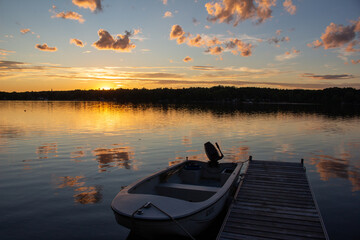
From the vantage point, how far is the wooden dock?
25.0ft

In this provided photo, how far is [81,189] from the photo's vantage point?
43.0 ft

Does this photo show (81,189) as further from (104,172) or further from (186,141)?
(186,141)

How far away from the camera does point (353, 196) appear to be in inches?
503

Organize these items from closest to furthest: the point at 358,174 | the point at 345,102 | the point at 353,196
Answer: the point at 353,196 < the point at 358,174 < the point at 345,102

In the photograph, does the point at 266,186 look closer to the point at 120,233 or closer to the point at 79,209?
the point at 120,233

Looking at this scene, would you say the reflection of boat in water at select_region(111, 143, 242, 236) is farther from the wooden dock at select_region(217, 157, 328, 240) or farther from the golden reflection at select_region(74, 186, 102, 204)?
the golden reflection at select_region(74, 186, 102, 204)

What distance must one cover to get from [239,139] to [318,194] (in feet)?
54.8

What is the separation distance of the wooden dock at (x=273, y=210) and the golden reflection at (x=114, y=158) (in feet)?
28.7

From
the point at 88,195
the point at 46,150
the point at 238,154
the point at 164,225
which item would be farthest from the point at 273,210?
the point at 46,150

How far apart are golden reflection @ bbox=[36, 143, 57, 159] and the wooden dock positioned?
15712mm

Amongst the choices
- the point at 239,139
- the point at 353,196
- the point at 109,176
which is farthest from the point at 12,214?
the point at 239,139

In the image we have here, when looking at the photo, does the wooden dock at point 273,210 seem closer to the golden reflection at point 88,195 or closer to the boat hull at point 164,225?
the boat hull at point 164,225

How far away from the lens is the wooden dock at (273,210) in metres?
7.63

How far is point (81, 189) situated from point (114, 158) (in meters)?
6.58
